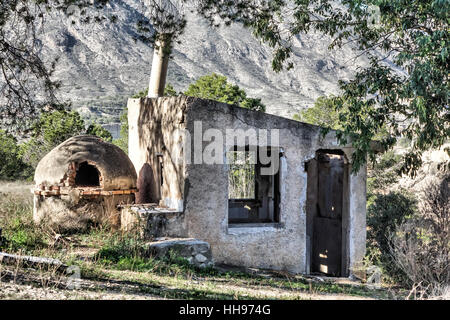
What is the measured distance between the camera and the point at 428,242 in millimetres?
10641

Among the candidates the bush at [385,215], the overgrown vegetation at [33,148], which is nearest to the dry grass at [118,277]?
the bush at [385,215]

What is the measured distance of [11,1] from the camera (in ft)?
29.5

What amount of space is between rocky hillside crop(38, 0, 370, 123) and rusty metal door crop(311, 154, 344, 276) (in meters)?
45.1

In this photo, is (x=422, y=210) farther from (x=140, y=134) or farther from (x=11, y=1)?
(x=11, y=1)

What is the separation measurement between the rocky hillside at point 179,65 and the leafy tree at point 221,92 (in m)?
30.0

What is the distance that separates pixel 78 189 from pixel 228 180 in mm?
3806

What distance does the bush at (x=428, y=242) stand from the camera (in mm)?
9547

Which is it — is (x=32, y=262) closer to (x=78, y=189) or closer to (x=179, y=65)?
(x=78, y=189)

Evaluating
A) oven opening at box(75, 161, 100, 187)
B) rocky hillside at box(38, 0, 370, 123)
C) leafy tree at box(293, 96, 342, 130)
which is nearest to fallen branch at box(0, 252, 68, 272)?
oven opening at box(75, 161, 100, 187)

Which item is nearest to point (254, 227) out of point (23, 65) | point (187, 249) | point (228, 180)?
point (228, 180)

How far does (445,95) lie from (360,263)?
4971mm

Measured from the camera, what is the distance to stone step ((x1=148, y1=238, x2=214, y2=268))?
9.31 m

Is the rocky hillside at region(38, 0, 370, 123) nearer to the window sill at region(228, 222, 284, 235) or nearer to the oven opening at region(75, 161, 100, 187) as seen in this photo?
the oven opening at region(75, 161, 100, 187)
